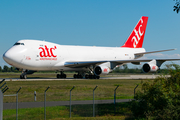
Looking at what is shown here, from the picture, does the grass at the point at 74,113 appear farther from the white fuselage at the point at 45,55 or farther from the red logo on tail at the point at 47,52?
the red logo on tail at the point at 47,52

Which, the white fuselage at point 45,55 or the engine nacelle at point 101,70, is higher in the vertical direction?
the white fuselage at point 45,55

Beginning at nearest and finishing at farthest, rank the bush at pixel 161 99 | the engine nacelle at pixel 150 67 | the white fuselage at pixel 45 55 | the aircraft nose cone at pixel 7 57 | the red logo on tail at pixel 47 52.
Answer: the bush at pixel 161 99, the aircraft nose cone at pixel 7 57, the white fuselage at pixel 45 55, the red logo on tail at pixel 47 52, the engine nacelle at pixel 150 67

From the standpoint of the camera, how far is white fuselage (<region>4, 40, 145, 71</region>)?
38094 millimetres

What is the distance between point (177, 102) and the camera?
49.3ft

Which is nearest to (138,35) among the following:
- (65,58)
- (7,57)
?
(65,58)

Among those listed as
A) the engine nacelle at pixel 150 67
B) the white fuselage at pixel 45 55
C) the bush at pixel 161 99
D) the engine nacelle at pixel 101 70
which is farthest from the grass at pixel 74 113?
the engine nacelle at pixel 150 67

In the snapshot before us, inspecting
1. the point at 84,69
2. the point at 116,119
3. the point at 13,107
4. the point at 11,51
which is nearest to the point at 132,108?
the point at 116,119

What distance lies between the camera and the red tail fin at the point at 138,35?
191ft

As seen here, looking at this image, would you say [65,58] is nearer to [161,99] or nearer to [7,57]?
[7,57]

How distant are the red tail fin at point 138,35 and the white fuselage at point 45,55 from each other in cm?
1077

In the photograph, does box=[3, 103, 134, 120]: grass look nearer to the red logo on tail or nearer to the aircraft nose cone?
the aircraft nose cone

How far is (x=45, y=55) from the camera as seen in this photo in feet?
132

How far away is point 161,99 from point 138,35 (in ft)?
149

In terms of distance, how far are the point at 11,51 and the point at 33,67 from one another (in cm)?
395
